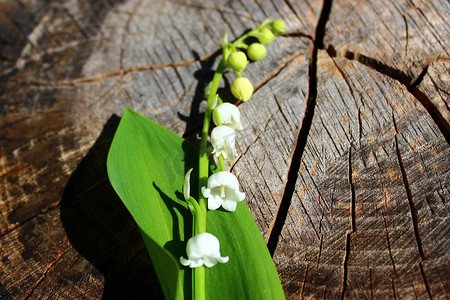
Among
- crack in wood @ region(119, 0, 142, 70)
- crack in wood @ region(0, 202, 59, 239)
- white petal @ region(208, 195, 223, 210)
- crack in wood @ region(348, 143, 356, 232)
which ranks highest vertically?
crack in wood @ region(119, 0, 142, 70)

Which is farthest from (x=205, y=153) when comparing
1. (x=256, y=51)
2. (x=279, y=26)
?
(x=279, y=26)

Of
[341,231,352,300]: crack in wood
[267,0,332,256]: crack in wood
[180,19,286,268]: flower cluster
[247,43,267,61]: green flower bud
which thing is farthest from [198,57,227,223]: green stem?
[341,231,352,300]: crack in wood

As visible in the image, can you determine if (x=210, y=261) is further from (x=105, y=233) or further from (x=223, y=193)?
(x=105, y=233)

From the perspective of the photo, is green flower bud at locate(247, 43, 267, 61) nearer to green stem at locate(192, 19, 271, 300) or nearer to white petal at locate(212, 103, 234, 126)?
green stem at locate(192, 19, 271, 300)

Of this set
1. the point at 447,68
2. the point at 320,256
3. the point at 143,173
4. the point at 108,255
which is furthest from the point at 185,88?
the point at 447,68

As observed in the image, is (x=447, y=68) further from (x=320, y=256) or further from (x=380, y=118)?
(x=320, y=256)
